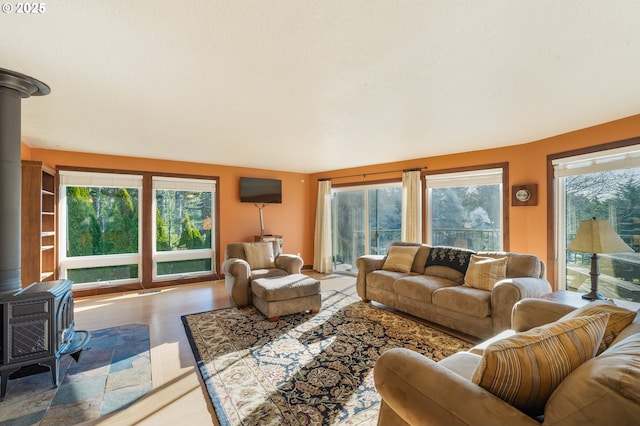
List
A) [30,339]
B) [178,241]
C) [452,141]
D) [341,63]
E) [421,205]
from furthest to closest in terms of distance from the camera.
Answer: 1. [178,241]
2. [421,205]
3. [452,141]
4. [30,339]
5. [341,63]

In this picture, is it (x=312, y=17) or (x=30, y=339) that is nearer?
(x=312, y=17)

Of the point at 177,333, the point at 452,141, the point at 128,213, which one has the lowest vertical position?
the point at 177,333

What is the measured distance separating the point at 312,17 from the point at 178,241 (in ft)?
16.6

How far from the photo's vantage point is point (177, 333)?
317 cm

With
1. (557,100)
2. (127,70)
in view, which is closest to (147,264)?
(127,70)

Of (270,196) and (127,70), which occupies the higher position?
(127,70)

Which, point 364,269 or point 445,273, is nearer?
point 445,273

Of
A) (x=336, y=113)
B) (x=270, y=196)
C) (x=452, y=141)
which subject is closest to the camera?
(x=336, y=113)

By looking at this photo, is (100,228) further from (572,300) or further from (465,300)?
(572,300)

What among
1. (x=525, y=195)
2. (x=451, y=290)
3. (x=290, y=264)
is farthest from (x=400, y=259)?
(x=525, y=195)

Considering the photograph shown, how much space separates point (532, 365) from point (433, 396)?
1.19 ft

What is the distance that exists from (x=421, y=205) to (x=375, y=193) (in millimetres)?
1153

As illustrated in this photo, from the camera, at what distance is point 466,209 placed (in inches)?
185

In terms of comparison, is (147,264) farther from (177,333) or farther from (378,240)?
(378,240)
